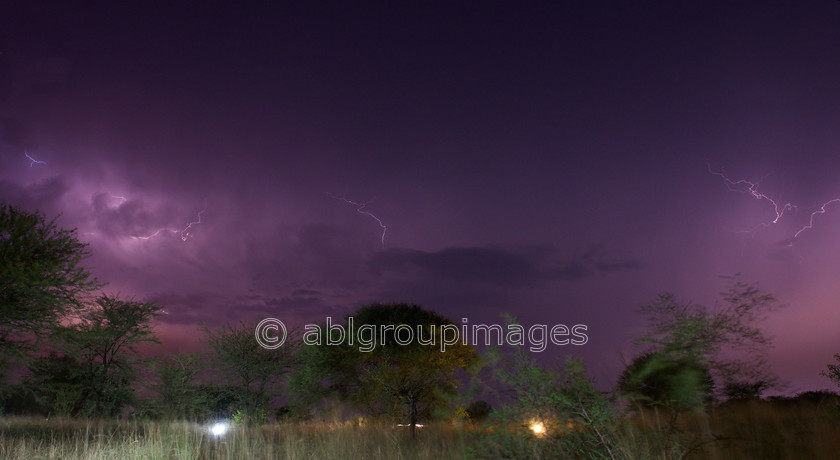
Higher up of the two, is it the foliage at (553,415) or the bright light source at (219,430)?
the foliage at (553,415)

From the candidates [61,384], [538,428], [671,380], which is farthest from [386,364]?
[61,384]

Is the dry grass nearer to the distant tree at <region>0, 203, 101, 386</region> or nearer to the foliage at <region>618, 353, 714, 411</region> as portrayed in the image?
the foliage at <region>618, 353, 714, 411</region>

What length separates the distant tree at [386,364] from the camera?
60.3 feet

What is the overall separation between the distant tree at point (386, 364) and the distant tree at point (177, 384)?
275 inches

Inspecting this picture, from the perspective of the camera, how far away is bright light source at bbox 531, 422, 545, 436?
18.4 feet

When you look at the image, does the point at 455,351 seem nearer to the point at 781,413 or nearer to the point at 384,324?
the point at 384,324

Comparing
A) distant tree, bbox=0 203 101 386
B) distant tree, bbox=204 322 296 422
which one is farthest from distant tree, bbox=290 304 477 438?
distant tree, bbox=0 203 101 386

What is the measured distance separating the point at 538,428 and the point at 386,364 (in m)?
13.5

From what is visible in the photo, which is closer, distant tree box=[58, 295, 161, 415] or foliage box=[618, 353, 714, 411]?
foliage box=[618, 353, 714, 411]

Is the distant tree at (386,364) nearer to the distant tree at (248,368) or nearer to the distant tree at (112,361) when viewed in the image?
the distant tree at (248,368)

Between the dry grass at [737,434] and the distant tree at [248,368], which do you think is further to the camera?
the distant tree at [248,368]

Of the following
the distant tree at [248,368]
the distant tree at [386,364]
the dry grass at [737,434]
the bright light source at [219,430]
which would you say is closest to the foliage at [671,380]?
the dry grass at [737,434]

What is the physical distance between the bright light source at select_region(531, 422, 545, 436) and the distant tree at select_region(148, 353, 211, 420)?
26735 mm

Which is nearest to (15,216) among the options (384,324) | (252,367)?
(252,367)
